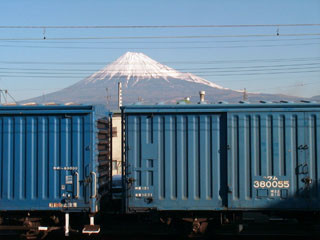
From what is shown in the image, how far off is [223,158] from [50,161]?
4.56 m

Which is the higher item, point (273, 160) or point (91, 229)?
point (273, 160)

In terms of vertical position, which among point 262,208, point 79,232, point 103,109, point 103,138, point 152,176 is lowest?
point 79,232

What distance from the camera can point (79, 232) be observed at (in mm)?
10312

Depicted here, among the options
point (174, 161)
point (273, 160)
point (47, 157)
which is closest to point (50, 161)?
point (47, 157)

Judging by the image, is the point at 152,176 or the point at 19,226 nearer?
the point at 152,176

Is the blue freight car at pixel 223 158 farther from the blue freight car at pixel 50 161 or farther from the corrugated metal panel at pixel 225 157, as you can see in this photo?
the blue freight car at pixel 50 161

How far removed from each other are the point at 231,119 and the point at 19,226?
6574 millimetres

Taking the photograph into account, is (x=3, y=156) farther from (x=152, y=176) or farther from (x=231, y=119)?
(x=231, y=119)

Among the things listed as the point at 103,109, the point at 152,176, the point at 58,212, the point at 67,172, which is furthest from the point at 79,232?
the point at 103,109

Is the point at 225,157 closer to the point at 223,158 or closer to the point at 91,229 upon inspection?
Answer: the point at 223,158

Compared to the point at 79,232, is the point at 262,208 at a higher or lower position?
higher

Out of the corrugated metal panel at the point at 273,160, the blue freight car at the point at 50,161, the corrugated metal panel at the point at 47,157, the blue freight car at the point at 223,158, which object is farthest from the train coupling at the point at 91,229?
the corrugated metal panel at the point at 273,160

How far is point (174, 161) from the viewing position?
993 centimetres

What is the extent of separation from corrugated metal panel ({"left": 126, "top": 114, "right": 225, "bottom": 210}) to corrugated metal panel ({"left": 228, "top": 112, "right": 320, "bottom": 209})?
0.44 meters
